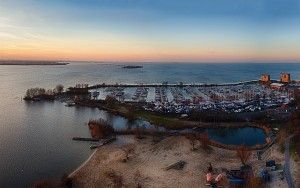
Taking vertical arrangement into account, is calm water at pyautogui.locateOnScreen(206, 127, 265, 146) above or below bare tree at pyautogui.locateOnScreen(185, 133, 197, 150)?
below

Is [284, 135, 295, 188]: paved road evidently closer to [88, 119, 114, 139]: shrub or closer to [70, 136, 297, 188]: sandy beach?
[70, 136, 297, 188]: sandy beach

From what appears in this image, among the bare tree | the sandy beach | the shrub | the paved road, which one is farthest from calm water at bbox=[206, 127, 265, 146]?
the shrub

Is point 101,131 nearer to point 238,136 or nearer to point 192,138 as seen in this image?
point 192,138

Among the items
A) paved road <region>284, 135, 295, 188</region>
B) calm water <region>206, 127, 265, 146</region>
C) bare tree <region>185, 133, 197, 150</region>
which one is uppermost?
bare tree <region>185, 133, 197, 150</region>

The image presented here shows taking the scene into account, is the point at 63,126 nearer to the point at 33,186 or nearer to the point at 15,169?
the point at 15,169

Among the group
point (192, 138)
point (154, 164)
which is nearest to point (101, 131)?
point (192, 138)

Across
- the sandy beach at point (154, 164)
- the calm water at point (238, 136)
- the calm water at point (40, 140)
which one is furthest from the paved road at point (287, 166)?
the calm water at point (40, 140)

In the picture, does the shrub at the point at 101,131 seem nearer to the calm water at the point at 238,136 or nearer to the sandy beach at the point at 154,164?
the sandy beach at the point at 154,164

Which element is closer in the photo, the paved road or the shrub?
the paved road
